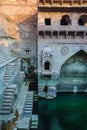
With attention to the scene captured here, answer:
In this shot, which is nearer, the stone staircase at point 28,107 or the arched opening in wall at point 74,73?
the stone staircase at point 28,107

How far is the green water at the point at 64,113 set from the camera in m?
13.4

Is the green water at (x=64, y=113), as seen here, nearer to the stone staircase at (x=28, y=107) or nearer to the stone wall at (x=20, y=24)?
the stone staircase at (x=28, y=107)

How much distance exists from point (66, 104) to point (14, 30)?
24.4 ft

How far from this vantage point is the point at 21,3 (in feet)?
68.7

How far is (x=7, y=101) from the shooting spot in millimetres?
9672

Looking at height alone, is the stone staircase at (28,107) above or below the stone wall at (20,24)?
below

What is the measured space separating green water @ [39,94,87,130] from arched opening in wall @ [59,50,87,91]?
94 centimetres

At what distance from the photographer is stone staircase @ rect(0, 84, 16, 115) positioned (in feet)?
29.9

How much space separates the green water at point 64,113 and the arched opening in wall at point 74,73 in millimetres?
937

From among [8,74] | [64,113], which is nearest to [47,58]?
[64,113]

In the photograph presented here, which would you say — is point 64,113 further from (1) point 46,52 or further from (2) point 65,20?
(2) point 65,20

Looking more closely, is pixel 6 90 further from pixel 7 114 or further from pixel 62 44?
pixel 62 44

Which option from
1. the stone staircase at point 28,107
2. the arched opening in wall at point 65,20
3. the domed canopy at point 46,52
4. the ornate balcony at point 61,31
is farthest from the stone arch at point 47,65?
the stone staircase at point 28,107

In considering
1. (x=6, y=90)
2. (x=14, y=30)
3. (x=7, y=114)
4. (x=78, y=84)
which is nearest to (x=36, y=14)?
(x=14, y=30)
